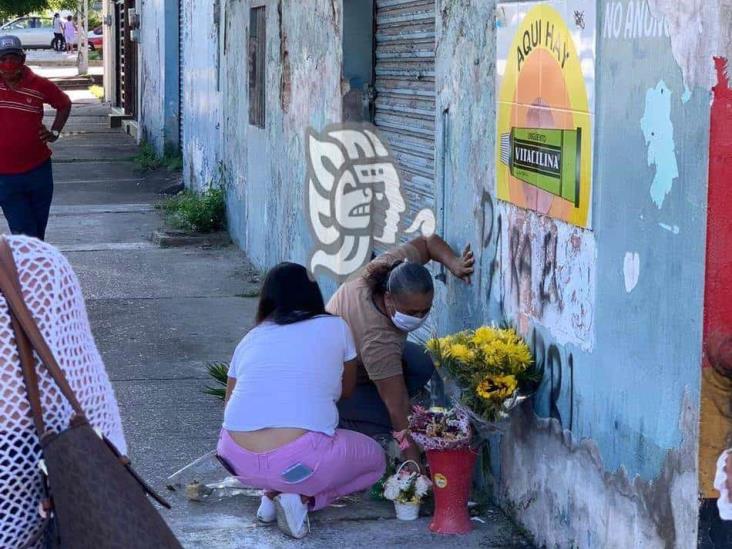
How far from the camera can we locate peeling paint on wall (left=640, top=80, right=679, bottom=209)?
359 centimetres

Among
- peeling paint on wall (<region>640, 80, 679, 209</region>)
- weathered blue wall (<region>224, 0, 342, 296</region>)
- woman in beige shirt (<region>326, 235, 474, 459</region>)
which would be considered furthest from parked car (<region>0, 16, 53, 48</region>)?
peeling paint on wall (<region>640, 80, 679, 209</region>)

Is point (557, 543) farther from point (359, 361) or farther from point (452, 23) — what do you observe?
point (452, 23)

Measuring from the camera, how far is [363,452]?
17.0 ft

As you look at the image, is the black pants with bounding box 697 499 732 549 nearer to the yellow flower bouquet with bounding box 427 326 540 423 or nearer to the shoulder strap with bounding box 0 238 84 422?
the yellow flower bouquet with bounding box 427 326 540 423

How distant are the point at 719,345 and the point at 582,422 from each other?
1001mm

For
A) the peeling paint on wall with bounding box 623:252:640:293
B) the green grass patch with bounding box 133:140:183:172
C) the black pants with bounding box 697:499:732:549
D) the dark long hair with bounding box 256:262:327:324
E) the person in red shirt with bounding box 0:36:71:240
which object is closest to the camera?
the black pants with bounding box 697:499:732:549

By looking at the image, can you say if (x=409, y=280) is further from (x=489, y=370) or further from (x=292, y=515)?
(x=292, y=515)

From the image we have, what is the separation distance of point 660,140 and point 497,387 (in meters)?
1.31

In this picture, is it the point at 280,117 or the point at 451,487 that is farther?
the point at 280,117

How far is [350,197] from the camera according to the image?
764 cm

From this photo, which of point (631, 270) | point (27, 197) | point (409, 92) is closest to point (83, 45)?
point (27, 197)

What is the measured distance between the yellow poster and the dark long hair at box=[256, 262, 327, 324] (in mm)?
836

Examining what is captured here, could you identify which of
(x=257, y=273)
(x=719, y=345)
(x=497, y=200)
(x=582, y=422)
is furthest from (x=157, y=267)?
(x=719, y=345)

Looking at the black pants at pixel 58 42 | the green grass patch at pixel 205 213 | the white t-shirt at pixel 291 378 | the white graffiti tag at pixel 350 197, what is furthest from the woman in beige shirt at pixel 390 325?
the black pants at pixel 58 42
